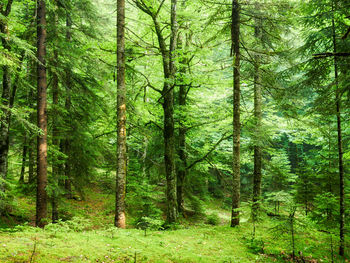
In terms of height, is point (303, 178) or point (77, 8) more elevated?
point (77, 8)

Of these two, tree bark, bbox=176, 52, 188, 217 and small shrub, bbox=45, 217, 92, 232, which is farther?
tree bark, bbox=176, 52, 188, 217

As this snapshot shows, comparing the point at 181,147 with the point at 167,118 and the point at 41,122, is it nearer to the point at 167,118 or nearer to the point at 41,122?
the point at 167,118

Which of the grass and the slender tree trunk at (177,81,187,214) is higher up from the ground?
the slender tree trunk at (177,81,187,214)

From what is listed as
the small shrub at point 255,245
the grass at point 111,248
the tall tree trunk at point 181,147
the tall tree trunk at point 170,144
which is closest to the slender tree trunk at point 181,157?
the tall tree trunk at point 181,147

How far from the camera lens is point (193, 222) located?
41.7ft

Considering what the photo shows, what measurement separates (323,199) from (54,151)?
32.8 ft

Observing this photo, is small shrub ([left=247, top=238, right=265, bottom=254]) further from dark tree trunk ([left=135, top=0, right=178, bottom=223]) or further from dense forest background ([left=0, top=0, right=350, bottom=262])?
dark tree trunk ([left=135, top=0, right=178, bottom=223])

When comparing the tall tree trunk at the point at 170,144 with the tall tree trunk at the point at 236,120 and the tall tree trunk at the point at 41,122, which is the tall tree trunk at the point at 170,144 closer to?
the tall tree trunk at the point at 236,120

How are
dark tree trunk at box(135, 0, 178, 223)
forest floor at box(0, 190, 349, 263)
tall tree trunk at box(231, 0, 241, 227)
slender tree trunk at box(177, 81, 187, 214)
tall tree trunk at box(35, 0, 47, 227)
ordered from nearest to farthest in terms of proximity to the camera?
1. forest floor at box(0, 190, 349, 263)
2. tall tree trunk at box(35, 0, 47, 227)
3. tall tree trunk at box(231, 0, 241, 227)
4. dark tree trunk at box(135, 0, 178, 223)
5. slender tree trunk at box(177, 81, 187, 214)

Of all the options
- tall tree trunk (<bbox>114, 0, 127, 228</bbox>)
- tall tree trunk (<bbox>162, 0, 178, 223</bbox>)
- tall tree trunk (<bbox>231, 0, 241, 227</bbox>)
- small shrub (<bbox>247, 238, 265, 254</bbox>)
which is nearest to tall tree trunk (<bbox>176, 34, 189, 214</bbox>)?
tall tree trunk (<bbox>162, 0, 178, 223</bbox>)

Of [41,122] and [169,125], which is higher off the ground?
[169,125]


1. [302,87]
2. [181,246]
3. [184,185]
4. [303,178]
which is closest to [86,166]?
[184,185]

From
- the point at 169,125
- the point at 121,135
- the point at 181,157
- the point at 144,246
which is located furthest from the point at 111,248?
the point at 181,157

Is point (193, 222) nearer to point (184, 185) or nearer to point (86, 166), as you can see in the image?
point (184, 185)
